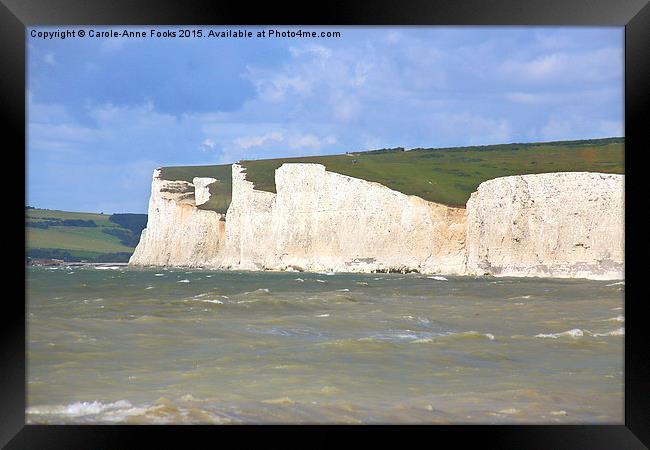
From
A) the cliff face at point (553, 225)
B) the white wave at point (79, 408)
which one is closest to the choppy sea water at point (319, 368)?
the white wave at point (79, 408)

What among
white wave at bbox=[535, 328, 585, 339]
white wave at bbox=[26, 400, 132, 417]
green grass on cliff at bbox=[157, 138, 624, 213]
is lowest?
white wave at bbox=[535, 328, 585, 339]

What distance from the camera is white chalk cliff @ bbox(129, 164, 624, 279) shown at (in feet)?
144

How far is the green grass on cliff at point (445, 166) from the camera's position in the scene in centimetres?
5881

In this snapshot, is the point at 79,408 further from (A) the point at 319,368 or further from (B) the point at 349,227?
(B) the point at 349,227

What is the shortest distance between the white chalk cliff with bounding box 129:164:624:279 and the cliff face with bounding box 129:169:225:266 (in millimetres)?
88

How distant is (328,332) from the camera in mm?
13555

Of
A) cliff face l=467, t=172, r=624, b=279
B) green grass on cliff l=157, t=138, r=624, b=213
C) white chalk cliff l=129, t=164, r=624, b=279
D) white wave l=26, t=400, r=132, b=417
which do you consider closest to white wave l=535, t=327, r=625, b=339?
white wave l=26, t=400, r=132, b=417

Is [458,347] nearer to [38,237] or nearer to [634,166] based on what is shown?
[634,166]

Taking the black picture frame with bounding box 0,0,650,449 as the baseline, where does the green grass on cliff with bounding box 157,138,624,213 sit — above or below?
above

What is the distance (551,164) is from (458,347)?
183 ft

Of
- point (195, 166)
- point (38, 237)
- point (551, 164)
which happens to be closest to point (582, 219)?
point (551, 164)

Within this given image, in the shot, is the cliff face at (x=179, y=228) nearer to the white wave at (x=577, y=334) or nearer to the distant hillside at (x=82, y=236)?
the distant hillside at (x=82, y=236)

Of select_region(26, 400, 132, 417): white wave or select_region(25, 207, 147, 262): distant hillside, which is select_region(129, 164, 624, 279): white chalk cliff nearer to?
select_region(25, 207, 147, 262): distant hillside
